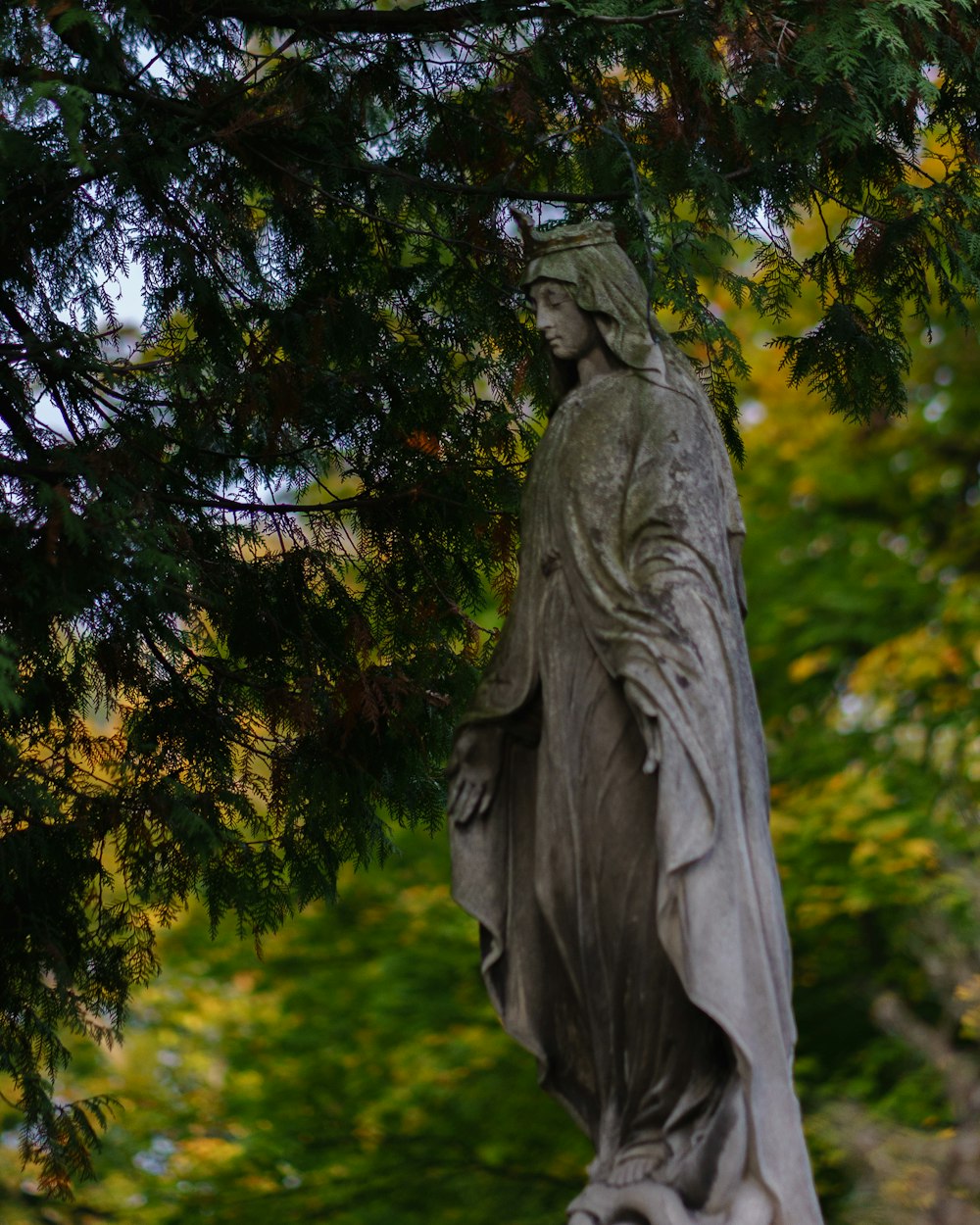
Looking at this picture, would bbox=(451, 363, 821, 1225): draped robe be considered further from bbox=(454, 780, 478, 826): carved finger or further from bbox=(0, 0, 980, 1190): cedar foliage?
bbox=(0, 0, 980, 1190): cedar foliage

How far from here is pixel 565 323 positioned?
5535 mm

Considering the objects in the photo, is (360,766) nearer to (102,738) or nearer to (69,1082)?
(102,738)

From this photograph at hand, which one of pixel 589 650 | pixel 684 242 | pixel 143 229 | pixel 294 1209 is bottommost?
pixel 294 1209

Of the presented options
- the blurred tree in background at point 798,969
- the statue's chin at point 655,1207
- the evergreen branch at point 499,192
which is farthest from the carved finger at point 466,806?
the blurred tree in background at point 798,969

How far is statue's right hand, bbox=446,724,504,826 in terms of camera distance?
529cm

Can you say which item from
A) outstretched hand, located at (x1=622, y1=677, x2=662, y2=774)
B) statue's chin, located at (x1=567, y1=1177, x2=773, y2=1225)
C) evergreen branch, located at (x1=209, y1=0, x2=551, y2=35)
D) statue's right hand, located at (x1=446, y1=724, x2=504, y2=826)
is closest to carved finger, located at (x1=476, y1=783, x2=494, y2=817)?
statue's right hand, located at (x1=446, y1=724, x2=504, y2=826)

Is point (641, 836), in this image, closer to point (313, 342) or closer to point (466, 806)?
point (466, 806)

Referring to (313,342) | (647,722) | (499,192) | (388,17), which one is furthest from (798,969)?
(647,722)

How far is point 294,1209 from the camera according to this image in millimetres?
12945

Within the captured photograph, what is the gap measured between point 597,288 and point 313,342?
307 centimetres

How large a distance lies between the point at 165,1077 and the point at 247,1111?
4.02 feet

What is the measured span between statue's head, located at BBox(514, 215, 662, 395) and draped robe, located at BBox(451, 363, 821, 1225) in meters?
0.11

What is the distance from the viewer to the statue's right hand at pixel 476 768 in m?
5.29

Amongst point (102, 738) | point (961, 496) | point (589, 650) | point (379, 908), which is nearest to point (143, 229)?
point (102, 738)
